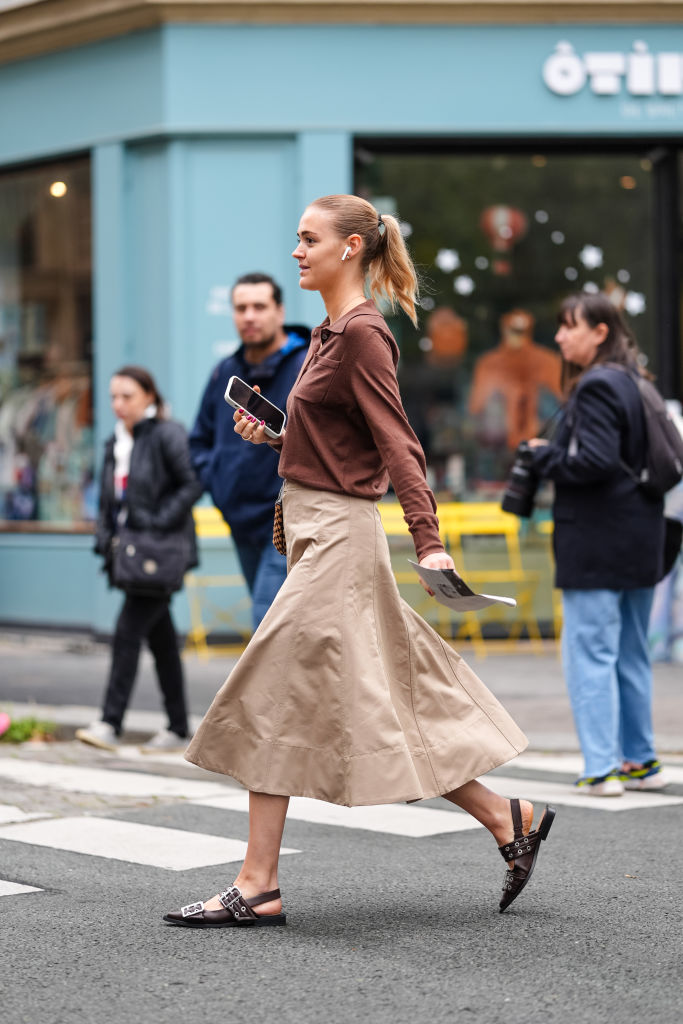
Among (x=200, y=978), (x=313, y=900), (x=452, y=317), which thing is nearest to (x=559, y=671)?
(x=452, y=317)

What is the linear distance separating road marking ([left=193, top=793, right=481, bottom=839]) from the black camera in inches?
53.6

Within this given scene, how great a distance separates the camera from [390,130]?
12102 mm

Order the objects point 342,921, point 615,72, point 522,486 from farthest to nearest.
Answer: point 615,72 < point 522,486 < point 342,921

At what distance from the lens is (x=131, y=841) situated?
19.1 feet

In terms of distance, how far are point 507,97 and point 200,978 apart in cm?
917

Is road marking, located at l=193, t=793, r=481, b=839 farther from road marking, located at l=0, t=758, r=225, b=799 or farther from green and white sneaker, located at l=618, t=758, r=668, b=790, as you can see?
green and white sneaker, located at l=618, t=758, r=668, b=790

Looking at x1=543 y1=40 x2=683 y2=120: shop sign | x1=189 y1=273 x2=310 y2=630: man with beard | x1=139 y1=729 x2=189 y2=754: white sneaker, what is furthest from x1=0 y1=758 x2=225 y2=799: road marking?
x1=543 y1=40 x2=683 y2=120: shop sign

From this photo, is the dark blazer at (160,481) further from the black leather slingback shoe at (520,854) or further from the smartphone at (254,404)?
the black leather slingback shoe at (520,854)

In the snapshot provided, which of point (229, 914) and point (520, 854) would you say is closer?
point (229, 914)

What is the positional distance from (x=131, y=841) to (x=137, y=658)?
9.02 feet

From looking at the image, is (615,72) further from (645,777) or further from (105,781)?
(105,781)

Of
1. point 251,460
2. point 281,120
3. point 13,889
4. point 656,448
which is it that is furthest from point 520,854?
point 281,120

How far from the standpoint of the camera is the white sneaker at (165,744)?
26.9ft

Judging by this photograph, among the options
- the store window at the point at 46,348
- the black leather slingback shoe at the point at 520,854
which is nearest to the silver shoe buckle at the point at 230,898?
the black leather slingback shoe at the point at 520,854
